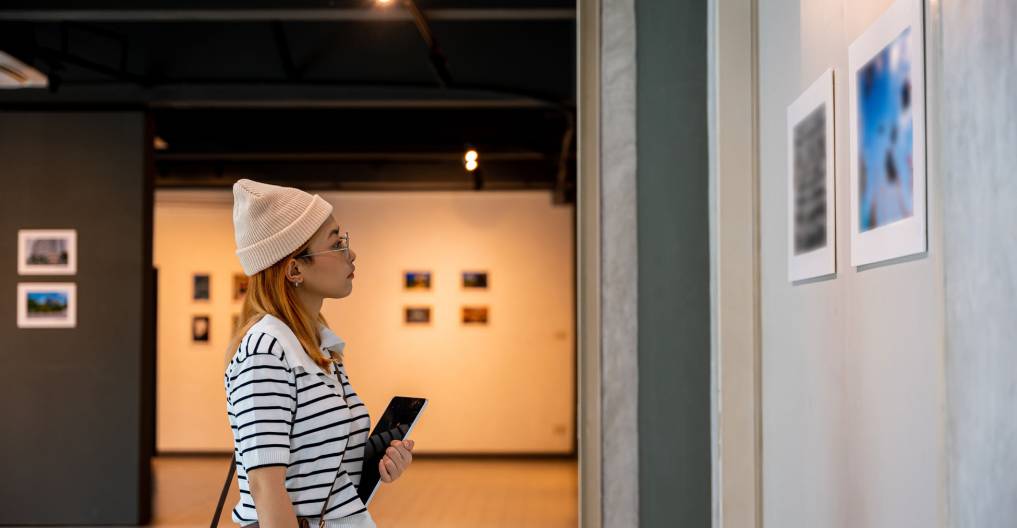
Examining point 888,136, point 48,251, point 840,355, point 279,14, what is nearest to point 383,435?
point 840,355

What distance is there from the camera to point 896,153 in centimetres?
176

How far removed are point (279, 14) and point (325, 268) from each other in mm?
4684

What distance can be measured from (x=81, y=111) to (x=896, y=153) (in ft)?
23.9

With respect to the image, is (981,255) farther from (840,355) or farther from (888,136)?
(840,355)

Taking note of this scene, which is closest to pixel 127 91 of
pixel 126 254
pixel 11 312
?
pixel 126 254

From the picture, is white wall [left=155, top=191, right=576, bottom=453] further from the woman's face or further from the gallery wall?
the gallery wall

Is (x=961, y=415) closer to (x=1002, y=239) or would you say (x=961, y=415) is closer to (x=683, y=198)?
(x=1002, y=239)

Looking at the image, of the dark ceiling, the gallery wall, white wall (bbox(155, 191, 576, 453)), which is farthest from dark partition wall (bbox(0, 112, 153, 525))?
the gallery wall

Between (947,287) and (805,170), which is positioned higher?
(805,170)

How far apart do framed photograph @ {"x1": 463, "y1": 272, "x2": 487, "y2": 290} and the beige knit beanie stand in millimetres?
10651

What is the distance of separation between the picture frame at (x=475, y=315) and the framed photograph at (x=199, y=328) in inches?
130

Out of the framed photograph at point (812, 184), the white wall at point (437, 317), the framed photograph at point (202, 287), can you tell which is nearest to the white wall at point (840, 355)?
the framed photograph at point (812, 184)

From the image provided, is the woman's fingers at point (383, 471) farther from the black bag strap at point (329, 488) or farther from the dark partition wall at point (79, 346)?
the dark partition wall at point (79, 346)

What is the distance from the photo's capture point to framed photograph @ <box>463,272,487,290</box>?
1273cm
